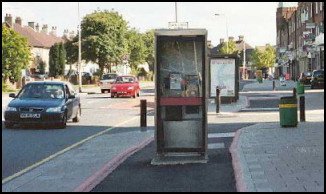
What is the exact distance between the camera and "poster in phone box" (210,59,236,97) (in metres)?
28.9

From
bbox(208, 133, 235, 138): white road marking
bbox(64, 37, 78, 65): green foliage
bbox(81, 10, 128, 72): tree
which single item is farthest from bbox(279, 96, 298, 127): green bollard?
bbox(64, 37, 78, 65): green foliage

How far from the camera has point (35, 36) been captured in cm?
10056

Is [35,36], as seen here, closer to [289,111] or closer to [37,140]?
[37,140]

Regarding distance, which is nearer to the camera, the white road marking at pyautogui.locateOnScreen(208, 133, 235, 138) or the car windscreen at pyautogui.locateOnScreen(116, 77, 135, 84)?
the white road marking at pyautogui.locateOnScreen(208, 133, 235, 138)

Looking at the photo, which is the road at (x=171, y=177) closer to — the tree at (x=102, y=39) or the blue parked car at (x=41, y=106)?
the blue parked car at (x=41, y=106)

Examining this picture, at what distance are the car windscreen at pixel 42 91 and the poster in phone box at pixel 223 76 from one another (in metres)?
12.1

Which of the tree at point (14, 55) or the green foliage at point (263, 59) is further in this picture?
the green foliage at point (263, 59)

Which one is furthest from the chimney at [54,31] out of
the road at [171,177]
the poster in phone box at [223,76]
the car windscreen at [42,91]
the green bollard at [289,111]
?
the road at [171,177]

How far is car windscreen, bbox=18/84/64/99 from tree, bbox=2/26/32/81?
31.9 metres

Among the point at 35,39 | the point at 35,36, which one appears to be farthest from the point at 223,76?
the point at 35,36

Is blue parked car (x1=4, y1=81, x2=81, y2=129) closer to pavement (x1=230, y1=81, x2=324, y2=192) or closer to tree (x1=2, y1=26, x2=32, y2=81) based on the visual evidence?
pavement (x1=230, y1=81, x2=324, y2=192)

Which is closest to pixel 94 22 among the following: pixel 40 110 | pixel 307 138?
pixel 40 110

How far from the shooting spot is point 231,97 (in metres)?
29.1

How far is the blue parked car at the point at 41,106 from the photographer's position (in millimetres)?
16609
